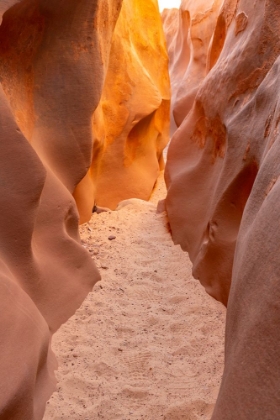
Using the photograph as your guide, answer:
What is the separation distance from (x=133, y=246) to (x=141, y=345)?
3.93ft

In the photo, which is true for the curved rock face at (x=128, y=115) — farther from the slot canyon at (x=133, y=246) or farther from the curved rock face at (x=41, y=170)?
the curved rock face at (x=41, y=170)

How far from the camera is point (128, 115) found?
4441mm

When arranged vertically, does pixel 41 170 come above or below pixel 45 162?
above

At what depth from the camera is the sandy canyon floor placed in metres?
1.68

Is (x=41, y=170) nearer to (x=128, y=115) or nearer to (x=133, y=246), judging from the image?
(x=133, y=246)

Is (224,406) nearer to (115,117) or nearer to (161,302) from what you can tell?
(161,302)

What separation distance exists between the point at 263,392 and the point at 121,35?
390cm

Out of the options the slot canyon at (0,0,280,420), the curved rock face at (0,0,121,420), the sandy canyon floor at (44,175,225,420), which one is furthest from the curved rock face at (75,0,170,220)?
the sandy canyon floor at (44,175,225,420)

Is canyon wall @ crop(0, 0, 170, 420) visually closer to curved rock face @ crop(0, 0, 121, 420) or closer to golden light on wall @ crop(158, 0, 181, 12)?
curved rock face @ crop(0, 0, 121, 420)

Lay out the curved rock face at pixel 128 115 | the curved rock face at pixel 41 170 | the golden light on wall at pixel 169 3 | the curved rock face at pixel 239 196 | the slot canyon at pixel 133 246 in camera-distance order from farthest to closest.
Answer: the golden light on wall at pixel 169 3 → the curved rock face at pixel 128 115 → the curved rock face at pixel 41 170 → the slot canyon at pixel 133 246 → the curved rock face at pixel 239 196

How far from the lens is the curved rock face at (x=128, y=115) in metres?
4.23

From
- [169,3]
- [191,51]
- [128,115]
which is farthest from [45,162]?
[169,3]

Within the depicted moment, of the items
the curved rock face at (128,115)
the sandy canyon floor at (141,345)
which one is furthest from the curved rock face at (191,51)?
the sandy canyon floor at (141,345)

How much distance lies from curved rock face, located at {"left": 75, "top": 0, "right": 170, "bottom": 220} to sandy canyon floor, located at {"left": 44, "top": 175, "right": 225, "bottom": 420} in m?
1.09
